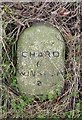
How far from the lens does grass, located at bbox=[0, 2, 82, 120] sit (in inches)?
110

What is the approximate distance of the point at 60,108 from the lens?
9.21ft

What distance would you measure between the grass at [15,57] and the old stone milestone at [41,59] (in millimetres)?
45

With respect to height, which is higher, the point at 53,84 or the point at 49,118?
the point at 53,84

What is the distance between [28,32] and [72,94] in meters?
0.57

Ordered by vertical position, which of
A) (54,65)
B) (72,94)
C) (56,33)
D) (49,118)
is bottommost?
(49,118)

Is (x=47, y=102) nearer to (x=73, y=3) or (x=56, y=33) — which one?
(x=56, y=33)

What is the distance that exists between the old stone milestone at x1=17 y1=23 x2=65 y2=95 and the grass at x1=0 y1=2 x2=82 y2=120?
0.04 m

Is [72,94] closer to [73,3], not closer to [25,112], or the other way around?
[25,112]

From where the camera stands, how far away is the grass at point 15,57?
2799 mm

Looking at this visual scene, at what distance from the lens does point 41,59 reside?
9.22 ft

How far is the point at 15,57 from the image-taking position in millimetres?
2844

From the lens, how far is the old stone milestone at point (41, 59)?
2807 millimetres

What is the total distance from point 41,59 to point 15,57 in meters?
0.20

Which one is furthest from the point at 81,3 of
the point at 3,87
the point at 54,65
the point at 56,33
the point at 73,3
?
the point at 3,87
